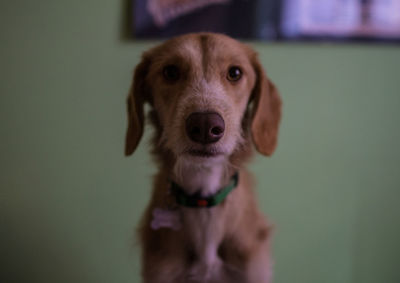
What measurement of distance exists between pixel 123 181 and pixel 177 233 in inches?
30.3

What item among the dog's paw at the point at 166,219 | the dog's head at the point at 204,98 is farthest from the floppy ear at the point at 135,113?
the dog's paw at the point at 166,219

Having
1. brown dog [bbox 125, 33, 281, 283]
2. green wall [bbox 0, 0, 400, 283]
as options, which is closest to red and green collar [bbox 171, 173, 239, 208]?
brown dog [bbox 125, 33, 281, 283]

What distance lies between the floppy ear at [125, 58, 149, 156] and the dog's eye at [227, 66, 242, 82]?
336mm

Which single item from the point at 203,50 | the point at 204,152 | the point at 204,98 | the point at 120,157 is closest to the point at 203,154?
the point at 204,152

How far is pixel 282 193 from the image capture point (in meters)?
1.76

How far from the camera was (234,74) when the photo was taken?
1126 millimetres

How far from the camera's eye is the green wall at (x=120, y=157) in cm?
167

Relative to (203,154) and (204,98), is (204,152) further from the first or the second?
(204,98)

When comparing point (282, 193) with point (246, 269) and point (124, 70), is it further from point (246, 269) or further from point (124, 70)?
point (124, 70)

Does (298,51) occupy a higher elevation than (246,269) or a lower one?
higher

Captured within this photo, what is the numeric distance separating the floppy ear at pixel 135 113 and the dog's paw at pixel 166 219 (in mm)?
251

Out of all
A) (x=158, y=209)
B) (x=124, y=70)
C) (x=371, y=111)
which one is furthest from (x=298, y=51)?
(x=158, y=209)

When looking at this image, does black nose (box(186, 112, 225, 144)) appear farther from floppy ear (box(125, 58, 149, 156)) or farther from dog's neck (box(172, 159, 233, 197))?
floppy ear (box(125, 58, 149, 156))

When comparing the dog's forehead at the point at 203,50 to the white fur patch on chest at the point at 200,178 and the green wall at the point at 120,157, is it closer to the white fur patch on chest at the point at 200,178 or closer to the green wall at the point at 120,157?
the white fur patch on chest at the point at 200,178
